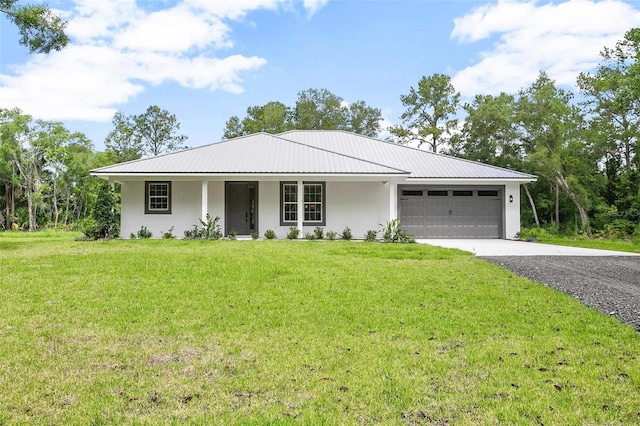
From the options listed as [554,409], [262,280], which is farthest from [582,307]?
[262,280]

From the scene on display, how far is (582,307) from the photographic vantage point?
214 inches

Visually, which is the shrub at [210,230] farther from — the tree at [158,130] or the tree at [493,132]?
the tree at [158,130]

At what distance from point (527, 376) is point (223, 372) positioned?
→ 2388 mm

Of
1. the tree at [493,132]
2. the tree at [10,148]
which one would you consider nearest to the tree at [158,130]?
the tree at [10,148]

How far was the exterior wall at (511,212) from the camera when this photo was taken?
16844mm

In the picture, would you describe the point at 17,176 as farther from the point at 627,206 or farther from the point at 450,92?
the point at 627,206

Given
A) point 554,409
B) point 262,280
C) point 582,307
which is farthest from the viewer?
point 262,280

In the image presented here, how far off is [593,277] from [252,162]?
11.4 metres

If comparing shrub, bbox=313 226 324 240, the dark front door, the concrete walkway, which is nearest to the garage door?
the concrete walkway

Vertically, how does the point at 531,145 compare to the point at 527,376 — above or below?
above

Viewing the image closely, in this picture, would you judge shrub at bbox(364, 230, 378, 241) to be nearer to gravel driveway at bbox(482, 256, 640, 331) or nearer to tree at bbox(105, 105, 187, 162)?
gravel driveway at bbox(482, 256, 640, 331)

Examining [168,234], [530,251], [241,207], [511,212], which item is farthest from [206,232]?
[511,212]

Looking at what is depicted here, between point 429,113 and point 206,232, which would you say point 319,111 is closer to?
point 429,113

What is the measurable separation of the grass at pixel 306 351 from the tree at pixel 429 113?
83.3 feet
